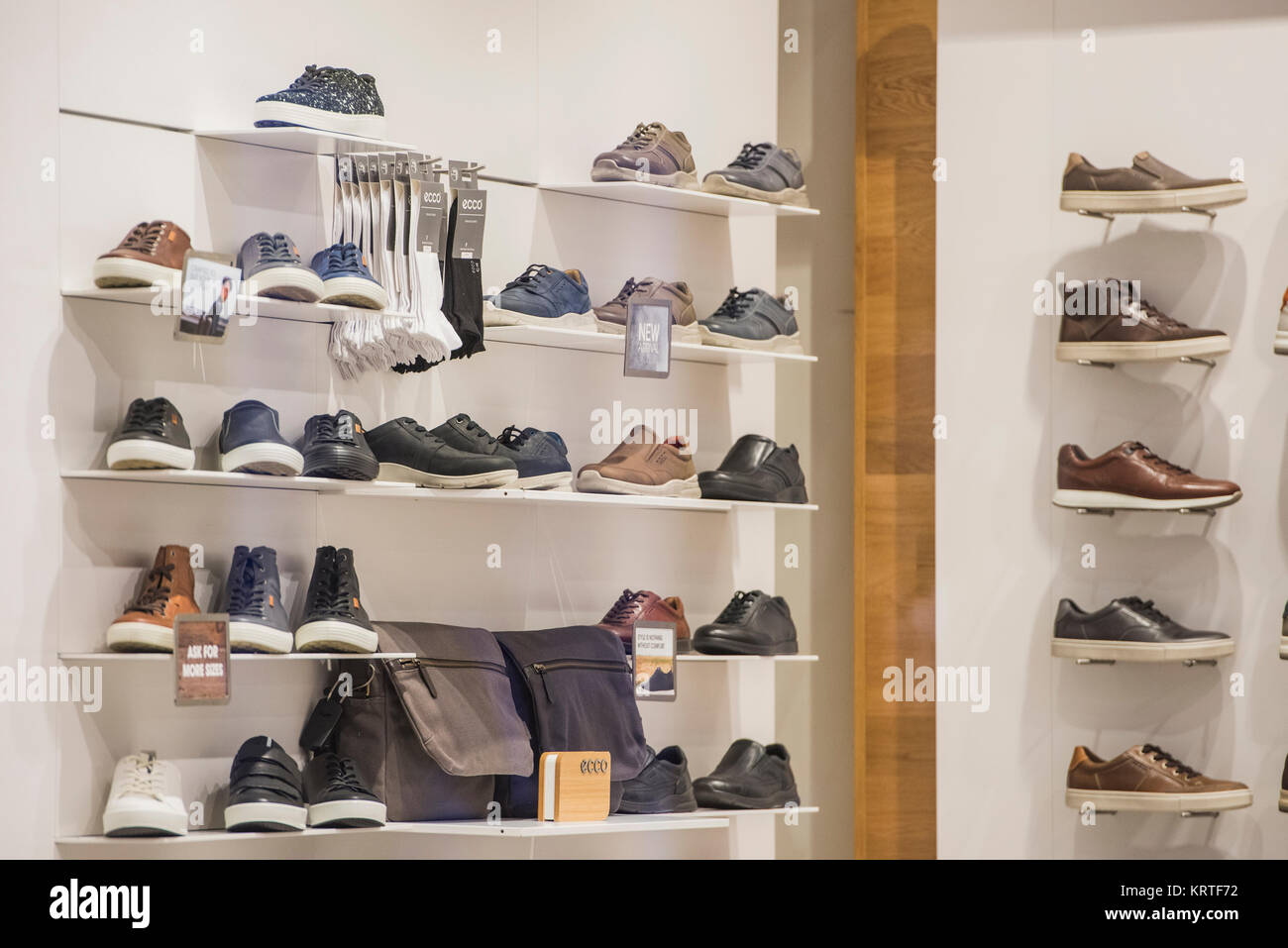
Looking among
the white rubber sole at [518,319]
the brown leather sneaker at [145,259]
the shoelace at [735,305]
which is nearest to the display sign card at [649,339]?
the white rubber sole at [518,319]

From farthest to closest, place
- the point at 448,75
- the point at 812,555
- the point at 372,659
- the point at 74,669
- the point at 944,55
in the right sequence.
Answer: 1. the point at 812,555
2. the point at 944,55
3. the point at 448,75
4. the point at 372,659
5. the point at 74,669

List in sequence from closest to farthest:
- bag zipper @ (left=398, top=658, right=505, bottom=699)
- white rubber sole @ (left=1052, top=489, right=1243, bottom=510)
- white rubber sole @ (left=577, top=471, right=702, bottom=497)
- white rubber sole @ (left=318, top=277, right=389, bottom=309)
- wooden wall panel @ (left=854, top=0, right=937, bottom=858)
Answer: white rubber sole @ (left=318, top=277, right=389, bottom=309), bag zipper @ (left=398, top=658, right=505, bottom=699), white rubber sole @ (left=577, top=471, right=702, bottom=497), white rubber sole @ (left=1052, top=489, right=1243, bottom=510), wooden wall panel @ (left=854, top=0, right=937, bottom=858)

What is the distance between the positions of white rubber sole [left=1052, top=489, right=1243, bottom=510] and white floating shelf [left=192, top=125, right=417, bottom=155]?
1971mm

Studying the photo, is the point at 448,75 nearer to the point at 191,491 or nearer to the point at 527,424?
the point at 527,424

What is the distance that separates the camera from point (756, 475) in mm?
3777

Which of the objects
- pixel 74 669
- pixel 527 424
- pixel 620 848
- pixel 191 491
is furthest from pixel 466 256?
pixel 620 848

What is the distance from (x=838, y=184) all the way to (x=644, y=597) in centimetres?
168

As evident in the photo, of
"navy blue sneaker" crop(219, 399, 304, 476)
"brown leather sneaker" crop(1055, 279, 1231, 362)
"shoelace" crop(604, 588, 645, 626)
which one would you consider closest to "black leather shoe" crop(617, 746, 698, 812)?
"shoelace" crop(604, 588, 645, 626)

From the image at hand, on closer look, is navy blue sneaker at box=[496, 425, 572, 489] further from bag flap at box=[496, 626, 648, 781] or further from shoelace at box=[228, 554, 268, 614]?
shoelace at box=[228, 554, 268, 614]

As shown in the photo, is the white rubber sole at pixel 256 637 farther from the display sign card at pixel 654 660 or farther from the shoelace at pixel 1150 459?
the shoelace at pixel 1150 459

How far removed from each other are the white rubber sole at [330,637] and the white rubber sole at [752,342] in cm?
124

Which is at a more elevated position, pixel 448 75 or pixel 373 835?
pixel 448 75

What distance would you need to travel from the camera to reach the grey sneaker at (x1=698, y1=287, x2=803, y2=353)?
3809 mm

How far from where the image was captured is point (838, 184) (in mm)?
4629
